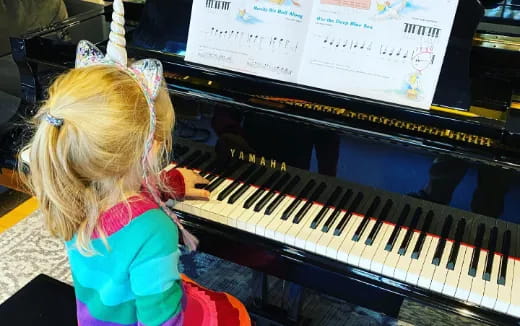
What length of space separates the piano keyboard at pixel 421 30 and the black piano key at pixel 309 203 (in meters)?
0.50

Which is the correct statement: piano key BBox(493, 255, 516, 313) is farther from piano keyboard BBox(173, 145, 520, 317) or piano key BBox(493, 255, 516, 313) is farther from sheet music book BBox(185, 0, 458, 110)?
sheet music book BBox(185, 0, 458, 110)

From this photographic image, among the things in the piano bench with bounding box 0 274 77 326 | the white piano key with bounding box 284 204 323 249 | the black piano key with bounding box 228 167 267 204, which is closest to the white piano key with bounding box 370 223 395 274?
the white piano key with bounding box 284 204 323 249

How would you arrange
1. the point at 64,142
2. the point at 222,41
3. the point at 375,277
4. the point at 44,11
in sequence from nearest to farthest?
1. the point at 64,142
2. the point at 375,277
3. the point at 222,41
4. the point at 44,11

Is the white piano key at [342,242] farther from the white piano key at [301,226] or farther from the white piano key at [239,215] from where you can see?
the white piano key at [239,215]

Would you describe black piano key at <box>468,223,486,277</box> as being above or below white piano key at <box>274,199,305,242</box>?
above

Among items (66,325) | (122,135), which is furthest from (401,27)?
(66,325)

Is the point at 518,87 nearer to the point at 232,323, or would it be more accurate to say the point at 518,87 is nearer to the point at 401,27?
the point at 401,27

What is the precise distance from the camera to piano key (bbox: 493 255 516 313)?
1334 mm

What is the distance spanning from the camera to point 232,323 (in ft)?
4.98

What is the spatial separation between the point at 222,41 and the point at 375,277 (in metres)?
0.86

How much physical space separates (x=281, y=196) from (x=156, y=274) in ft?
1.91

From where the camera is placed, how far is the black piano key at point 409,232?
4.87ft

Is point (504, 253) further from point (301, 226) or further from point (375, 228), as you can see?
point (301, 226)

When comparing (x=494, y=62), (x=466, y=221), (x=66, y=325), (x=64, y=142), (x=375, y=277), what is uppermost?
(x=494, y=62)
